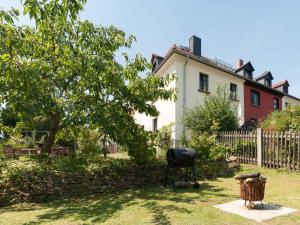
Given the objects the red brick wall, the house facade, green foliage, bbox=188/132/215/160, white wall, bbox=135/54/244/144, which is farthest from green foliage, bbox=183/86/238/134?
the red brick wall

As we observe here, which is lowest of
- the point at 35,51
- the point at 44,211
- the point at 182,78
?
the point at 44,211

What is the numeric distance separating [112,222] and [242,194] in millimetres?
3018

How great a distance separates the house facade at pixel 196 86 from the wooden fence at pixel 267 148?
5.51 meters

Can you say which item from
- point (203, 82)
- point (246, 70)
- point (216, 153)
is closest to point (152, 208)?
point (216, 153)

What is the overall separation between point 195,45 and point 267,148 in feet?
48.2

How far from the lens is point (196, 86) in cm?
2203

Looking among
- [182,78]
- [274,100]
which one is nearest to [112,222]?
[182,78]

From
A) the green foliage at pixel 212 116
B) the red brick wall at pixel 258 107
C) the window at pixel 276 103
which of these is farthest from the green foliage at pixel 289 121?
the window at pixel 276 103

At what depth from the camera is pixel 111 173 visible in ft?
30.9

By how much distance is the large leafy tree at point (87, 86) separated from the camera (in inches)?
321

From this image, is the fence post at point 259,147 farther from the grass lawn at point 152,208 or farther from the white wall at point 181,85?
the white wall at point 181,85

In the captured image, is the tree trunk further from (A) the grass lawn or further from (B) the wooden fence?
(B) the wooden fence

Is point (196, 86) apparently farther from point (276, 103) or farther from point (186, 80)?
point (276, 103)

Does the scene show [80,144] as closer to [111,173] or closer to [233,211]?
[111,173]
